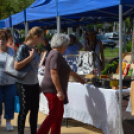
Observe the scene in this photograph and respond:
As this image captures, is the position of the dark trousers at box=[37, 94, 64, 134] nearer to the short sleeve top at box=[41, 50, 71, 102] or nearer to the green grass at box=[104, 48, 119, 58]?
the short sleeve top at box=[41, 50, 71, 102]

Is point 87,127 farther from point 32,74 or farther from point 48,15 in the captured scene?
point 48,15

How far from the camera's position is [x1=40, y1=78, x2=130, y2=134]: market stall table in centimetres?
356

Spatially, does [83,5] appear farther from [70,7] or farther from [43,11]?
[43,11]

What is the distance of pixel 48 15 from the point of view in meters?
4.61

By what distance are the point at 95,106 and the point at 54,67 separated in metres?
1.14

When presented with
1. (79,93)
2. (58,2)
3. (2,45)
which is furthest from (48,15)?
(79,93)

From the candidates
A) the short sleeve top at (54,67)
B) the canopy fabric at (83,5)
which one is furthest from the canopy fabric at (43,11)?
the short sleeve top at (54,67)

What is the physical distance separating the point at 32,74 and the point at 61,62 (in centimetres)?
46

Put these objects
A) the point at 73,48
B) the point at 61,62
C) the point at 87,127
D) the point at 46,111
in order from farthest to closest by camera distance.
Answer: the point at 73,48
the point at 46,111
the point at 87,127
the point at 61,62

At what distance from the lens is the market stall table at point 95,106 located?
356 centimetres

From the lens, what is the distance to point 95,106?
12.7ft

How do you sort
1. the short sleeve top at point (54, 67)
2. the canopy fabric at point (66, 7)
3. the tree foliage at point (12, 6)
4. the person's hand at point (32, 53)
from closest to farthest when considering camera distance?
the short sleeve top at point (54, 67)
the person's hand at point (32, 53)
the canopy fabric at point (66, 7)
the tree foliage at point (12, 6)

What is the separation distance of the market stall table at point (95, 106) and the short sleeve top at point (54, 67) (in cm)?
71

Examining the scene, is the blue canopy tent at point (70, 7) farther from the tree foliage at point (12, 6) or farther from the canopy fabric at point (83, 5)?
the tree foliage at point (12, 6)
